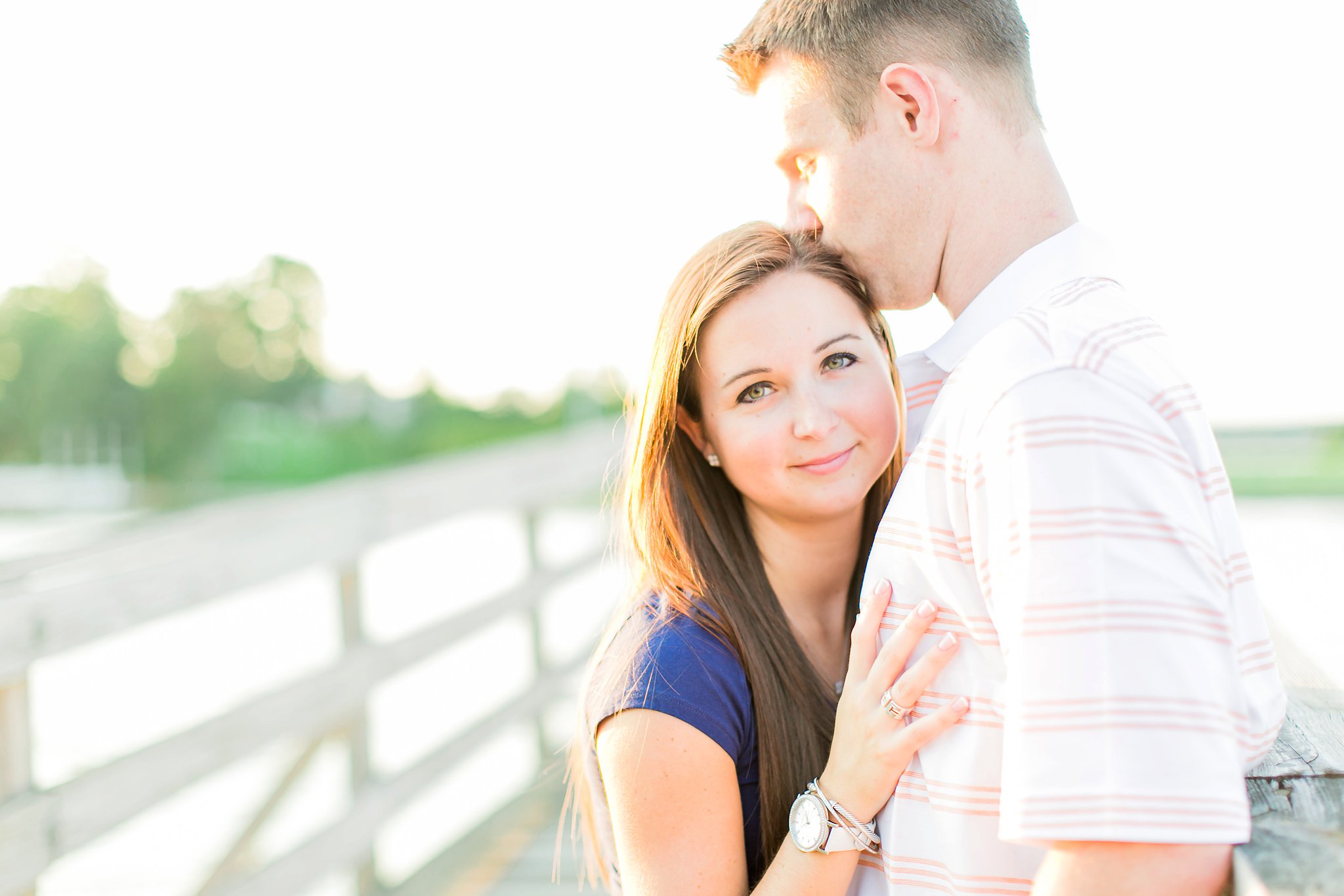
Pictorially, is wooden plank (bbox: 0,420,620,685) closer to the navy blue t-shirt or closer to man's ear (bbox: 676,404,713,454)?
the navy blue t-shirt

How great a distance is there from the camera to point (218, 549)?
2107mm

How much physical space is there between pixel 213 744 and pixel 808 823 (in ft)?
4.71

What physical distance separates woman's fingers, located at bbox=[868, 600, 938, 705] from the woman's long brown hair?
0.31 meters

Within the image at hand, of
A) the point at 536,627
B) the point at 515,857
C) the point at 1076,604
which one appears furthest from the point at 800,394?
the point at 536,627

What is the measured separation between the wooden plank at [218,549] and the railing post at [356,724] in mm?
140

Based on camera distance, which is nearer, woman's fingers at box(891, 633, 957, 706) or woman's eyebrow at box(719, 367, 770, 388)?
woman's fingers at box(891, 633, 957, 706)

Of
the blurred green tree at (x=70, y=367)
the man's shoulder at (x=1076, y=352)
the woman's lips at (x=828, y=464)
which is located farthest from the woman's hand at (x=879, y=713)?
the blurred green tree at (x=70, y=367)

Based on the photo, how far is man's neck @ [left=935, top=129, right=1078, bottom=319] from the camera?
1309mm

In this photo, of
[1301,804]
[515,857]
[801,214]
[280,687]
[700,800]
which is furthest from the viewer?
[515,857]

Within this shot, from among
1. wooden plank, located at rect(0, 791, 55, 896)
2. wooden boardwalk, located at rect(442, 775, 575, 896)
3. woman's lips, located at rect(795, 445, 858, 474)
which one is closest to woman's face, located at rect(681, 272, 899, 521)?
woman's lips, located at rect(795, 445, 858, 474)

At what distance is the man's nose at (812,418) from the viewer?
146cm

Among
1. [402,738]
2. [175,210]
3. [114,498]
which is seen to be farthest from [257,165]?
[402,738]

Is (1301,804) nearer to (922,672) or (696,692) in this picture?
(922,672)

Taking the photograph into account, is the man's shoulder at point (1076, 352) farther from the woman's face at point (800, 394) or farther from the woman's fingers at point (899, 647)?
the woman's face at point (800, 394)
